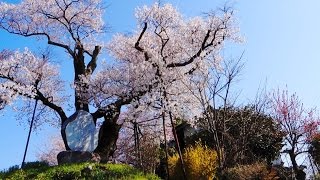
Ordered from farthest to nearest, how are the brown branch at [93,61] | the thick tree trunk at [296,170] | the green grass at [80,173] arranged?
the brown branch at [93,61], the thick tree trunk at [296,170], the green grass at [80,173]

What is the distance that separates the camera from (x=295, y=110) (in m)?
19.8

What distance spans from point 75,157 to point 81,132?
1.23m

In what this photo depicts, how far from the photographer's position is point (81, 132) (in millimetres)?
17094

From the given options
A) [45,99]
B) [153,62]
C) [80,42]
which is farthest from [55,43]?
[153,62]

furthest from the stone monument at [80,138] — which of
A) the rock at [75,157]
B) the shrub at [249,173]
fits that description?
the shrub at [249,173]

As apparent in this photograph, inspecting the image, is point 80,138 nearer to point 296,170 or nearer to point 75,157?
point 75,157

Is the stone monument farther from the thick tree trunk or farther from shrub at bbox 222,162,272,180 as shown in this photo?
the thick tree trunk

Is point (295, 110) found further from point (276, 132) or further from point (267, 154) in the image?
point (267, 154)

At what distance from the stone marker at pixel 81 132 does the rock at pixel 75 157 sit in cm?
53

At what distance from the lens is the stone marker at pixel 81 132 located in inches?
662

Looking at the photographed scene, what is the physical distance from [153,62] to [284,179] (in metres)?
6.86

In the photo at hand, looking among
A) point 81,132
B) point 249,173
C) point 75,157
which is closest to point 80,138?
point 81,132

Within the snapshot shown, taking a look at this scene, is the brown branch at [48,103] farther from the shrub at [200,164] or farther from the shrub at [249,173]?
the shrub at [249,173]

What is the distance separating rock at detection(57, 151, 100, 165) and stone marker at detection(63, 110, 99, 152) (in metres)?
0.53
